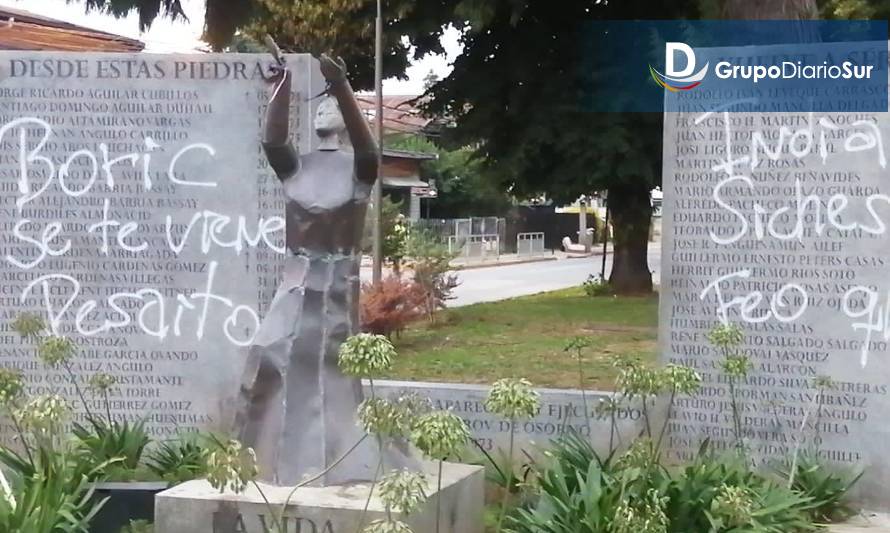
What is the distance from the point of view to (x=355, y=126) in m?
5.67

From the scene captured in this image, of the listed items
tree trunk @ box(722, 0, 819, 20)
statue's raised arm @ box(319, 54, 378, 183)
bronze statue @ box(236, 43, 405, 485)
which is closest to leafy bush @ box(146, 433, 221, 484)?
bronze statue @ box(236, 43, 405, 485)

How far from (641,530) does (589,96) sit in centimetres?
1304

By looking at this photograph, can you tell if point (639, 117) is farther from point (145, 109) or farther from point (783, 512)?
point (783, 512)

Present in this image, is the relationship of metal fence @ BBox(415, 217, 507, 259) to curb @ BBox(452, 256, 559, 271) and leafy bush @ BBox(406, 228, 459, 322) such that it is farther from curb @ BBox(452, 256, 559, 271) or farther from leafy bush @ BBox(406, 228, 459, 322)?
leafy bush @ BBox(406, 228, 459, 322)

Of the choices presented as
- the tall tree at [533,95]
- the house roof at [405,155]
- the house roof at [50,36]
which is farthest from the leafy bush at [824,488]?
the house roof at [405,155]

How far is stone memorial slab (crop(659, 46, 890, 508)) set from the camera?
7.18m

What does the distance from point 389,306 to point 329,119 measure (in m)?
8.66

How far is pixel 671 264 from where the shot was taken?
7.72m

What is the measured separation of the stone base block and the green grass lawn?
5.76 meters

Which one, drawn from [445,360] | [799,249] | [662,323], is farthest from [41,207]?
[445,360]

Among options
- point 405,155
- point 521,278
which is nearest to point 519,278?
point 521,278

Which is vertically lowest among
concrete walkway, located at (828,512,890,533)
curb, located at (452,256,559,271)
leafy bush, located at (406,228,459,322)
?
curb, located at (452,256,559,271)

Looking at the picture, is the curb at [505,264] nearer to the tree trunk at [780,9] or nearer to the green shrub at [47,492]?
the tree trunk at [780,9]

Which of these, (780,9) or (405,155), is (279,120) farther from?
(405,155)
